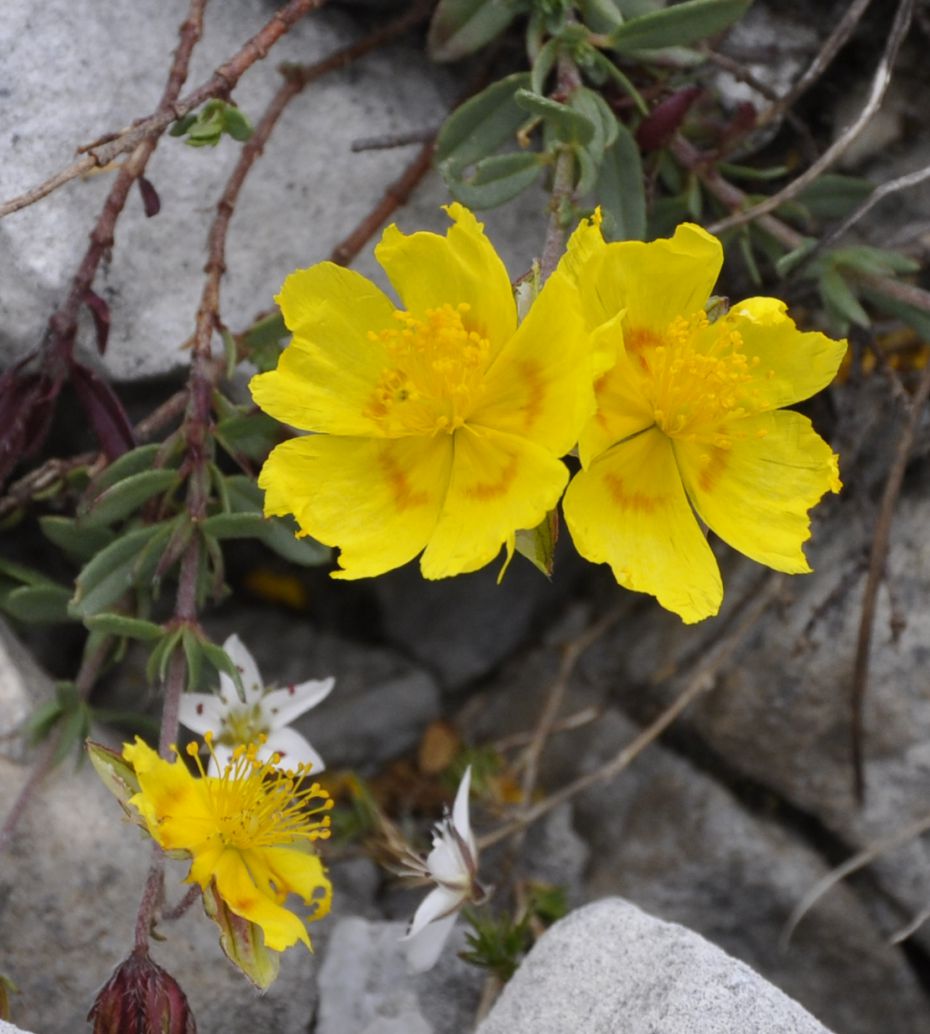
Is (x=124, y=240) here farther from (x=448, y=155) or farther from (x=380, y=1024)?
(x=380, y=1024)

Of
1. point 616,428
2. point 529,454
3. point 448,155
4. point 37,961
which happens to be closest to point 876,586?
point 616,428

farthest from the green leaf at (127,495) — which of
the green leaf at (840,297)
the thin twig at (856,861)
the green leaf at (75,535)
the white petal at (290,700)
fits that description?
the thin twig at (856,861)

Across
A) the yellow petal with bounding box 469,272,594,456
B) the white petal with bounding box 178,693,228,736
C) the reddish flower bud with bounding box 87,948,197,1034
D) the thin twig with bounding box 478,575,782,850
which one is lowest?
the thin twig with bounding box 478,575,782,850

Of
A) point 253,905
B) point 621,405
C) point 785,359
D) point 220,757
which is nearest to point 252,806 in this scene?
point 253,905

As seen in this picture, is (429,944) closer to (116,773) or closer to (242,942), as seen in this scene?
(242,942)

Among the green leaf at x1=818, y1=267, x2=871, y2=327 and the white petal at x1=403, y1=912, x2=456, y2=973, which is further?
the green leaf at x1=818, y1=267, x2=871, y2=327

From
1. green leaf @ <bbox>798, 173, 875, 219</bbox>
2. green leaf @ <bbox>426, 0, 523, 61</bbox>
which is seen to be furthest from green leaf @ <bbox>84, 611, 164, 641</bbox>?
green leaf @ <bbox>798, 173, 875, 219</bbox>

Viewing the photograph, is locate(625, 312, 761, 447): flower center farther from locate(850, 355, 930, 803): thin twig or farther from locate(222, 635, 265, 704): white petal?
locate(222, 635, 265, 704): white petal
